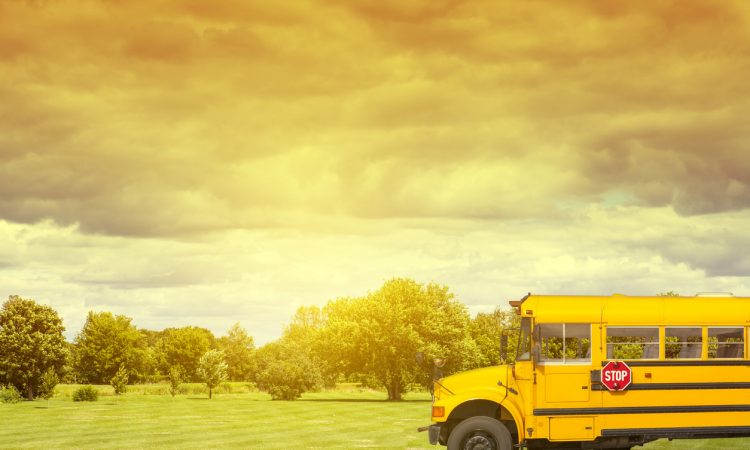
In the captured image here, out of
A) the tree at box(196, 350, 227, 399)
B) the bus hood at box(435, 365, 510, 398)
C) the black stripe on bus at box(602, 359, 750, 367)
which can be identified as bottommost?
the tree at box(196, 350, 227, 399)

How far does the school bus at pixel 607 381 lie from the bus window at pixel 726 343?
22mm

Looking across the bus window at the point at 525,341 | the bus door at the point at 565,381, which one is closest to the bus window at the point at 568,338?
the bus door at the point at 565,381

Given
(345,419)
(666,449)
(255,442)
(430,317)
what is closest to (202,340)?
(430,317)

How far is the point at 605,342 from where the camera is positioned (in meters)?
17.8

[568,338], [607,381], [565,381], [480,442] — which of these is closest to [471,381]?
[480,442]

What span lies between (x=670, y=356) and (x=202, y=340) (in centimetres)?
10513

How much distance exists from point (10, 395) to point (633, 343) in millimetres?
57118

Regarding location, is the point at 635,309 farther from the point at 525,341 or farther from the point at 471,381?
the point at 471,381

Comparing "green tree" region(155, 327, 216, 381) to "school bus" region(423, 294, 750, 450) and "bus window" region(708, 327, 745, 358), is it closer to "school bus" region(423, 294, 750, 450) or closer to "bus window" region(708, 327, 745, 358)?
"school bus" region(423, 294, 750, 450)

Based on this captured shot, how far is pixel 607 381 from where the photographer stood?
17.6m

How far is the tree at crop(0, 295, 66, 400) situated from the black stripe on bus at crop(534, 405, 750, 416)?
57853 millimetres

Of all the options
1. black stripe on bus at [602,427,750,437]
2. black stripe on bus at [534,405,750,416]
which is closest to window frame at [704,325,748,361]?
black stripe on bus at [534,405,750,416]

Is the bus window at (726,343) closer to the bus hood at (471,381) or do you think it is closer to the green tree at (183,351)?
the bus hood at (471,381)

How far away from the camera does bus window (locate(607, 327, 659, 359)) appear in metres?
17.9
